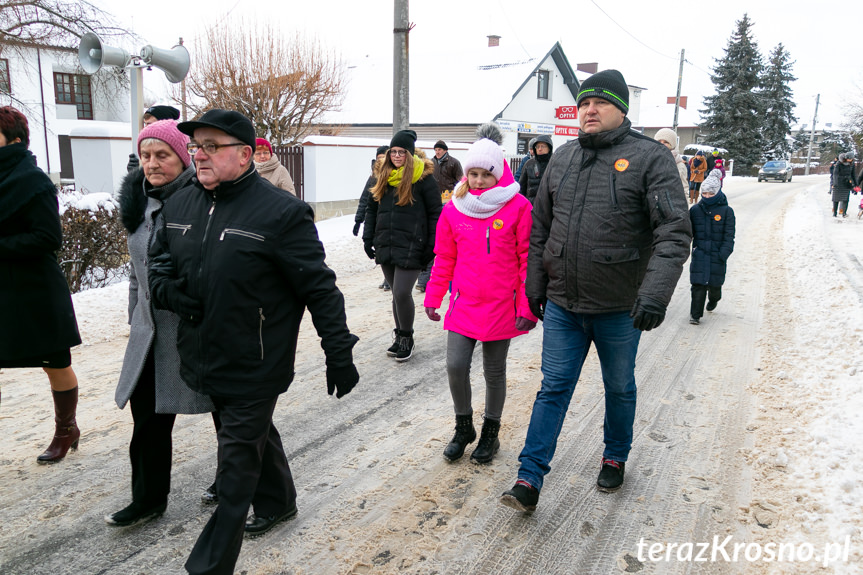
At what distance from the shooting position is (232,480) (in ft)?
8.15

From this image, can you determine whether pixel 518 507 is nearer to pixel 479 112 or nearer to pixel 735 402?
pixel 735 402

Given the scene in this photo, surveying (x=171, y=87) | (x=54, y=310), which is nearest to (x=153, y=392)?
(x=54, y=310)

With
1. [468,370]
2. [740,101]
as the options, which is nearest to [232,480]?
[468,370]

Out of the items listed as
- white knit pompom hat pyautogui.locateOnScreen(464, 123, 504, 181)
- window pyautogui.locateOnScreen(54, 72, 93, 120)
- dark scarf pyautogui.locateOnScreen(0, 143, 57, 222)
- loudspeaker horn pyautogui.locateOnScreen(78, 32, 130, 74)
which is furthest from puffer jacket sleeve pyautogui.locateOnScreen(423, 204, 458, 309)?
window pyautogui.locateOnScreen(54, 72, 93, 120)

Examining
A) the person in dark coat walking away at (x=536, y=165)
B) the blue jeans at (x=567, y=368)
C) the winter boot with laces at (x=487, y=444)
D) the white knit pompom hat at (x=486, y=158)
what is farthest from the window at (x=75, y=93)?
the blue jeans at (x=567, y=368)

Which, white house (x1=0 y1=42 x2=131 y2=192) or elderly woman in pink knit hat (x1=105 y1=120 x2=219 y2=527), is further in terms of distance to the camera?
white house (x1=0 y1=42 x2=131 y2=192)

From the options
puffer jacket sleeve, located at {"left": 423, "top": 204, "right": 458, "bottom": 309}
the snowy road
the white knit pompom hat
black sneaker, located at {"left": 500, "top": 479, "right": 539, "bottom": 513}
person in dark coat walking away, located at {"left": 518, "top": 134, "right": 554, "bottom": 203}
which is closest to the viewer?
the snowy road

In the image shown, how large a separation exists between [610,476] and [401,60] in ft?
29.9

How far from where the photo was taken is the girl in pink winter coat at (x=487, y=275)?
3586mm

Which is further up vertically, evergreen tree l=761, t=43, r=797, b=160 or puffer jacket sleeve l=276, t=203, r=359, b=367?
evergreen tree l=761, t=43, r=797, b=160

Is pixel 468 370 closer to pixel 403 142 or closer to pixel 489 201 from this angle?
pixel 489 201

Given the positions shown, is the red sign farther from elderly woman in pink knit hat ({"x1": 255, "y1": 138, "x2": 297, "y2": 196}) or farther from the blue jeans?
the blue jeans

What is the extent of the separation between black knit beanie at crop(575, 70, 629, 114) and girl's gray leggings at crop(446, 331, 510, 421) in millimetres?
1492

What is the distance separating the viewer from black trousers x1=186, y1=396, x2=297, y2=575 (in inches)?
95.0
